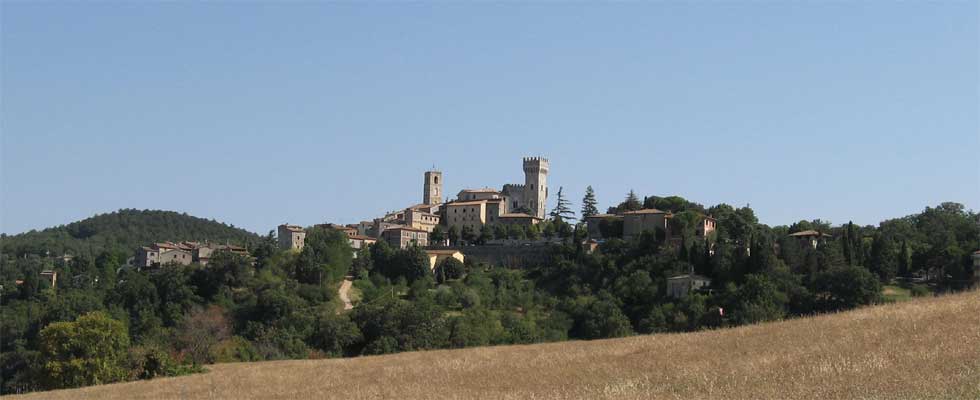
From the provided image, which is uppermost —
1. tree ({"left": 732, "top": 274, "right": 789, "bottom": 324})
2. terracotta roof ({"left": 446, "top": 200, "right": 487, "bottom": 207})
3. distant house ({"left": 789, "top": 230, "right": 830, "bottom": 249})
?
terracotta roof ({"left": 446, "top": 200, "right": 487, "bottom": 207})

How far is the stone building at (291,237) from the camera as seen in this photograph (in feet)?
355

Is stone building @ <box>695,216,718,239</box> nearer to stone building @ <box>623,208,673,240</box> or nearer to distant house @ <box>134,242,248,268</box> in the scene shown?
stone building @ <box>623,208,673,240</box>

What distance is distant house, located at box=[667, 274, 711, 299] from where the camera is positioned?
74.1 m

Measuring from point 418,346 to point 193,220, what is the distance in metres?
142

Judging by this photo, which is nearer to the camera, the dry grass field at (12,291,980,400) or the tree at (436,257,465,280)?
the dry grass field at (12,291,980,400)

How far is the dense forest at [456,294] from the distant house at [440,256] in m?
1.56

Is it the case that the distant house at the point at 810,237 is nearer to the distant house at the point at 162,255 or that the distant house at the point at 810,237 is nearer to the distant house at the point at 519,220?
the distant house at the point at 519,220

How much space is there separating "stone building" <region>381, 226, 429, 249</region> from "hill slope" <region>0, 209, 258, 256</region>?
53.4 m

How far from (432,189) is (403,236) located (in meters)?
25.5

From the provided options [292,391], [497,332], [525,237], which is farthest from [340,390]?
[525,237]

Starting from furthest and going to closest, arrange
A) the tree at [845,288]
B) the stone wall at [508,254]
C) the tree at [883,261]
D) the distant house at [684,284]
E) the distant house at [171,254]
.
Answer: the distant house at [171,254]
the stone wall at [508,254]
the distant house at [684,284]
the tree at [883,261]
the tree at [845,288]

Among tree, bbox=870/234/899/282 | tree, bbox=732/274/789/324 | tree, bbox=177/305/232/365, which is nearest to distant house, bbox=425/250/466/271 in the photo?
tree, bbox=177/305/232/365

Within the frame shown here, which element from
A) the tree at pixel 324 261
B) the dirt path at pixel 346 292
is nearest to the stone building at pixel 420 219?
the tree at pixel 324 261

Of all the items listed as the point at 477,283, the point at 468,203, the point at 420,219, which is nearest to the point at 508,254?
the point at 477,283
